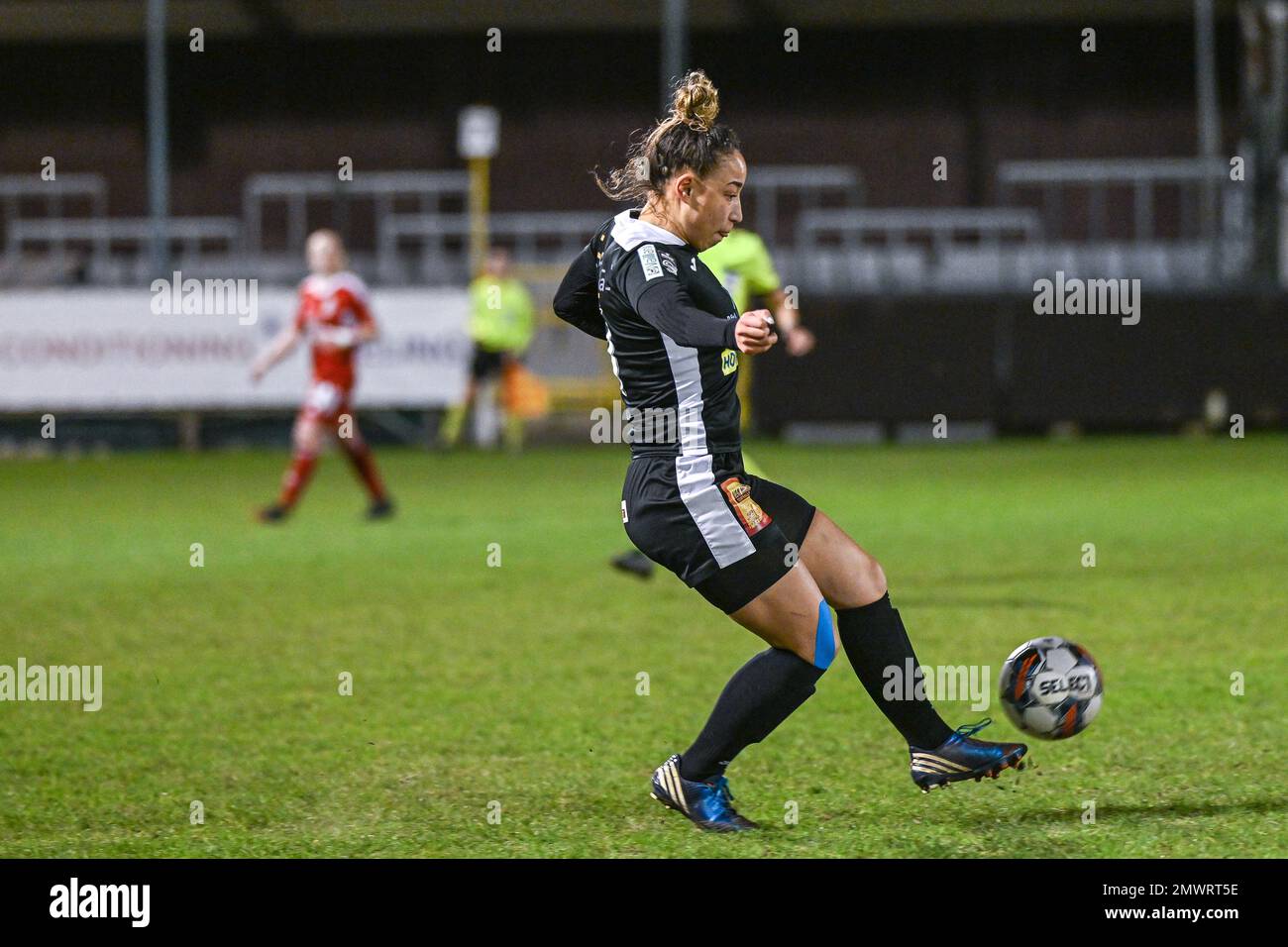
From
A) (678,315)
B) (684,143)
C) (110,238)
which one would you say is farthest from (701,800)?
(110,238)

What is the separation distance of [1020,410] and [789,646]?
1830 centimetres

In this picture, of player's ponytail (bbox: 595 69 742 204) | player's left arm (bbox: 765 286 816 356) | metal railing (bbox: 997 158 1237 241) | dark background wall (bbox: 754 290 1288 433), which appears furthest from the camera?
metal railing (bbox: 997 158 1237 241)

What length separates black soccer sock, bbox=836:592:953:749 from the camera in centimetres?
543

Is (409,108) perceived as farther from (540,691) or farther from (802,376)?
(540,691)

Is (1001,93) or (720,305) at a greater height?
(1001,93)

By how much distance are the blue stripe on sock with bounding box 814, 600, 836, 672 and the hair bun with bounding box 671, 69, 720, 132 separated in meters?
1.34

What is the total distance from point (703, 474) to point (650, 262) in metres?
0.60

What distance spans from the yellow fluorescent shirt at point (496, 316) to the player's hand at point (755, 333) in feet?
58.1

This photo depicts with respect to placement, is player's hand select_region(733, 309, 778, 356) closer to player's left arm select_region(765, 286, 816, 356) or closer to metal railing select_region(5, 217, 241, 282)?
player's left arm select_region(765, 286, 816, 356)

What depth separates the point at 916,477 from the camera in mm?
17969

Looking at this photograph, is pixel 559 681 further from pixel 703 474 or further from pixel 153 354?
pixel 153 354

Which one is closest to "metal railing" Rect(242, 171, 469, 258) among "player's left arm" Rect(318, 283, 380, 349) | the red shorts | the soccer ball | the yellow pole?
the yellow pole

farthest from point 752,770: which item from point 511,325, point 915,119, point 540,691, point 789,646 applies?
point 915,119

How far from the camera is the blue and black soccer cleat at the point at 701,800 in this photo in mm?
5262
